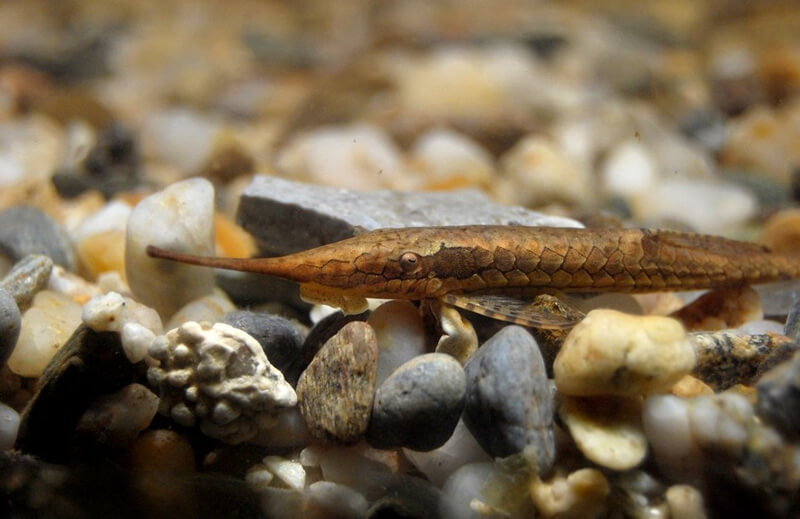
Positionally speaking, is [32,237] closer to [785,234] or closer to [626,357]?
[626,357]

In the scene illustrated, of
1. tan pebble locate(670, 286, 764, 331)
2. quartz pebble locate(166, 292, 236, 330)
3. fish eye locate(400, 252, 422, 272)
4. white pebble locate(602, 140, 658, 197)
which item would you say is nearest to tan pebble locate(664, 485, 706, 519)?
tan pebble locate(670, 286, 764, 331)

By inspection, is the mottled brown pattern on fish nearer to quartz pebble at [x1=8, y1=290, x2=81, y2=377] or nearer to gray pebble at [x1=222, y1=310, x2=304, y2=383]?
gray pebble at [x1=222, y1=310, x2=304, y2=383]

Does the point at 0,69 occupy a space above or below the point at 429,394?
below

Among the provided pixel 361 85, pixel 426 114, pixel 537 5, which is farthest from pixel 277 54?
pixel 537 5

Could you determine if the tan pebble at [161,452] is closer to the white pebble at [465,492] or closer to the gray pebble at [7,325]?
the gray pebble at [7,325]

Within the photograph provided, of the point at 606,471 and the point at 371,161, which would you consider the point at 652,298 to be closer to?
the point at 606,471
